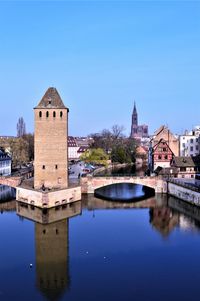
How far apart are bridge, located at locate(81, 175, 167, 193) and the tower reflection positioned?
6274 mm

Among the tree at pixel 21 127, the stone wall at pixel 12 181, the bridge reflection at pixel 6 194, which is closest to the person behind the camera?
the bridge reflection at pixel 6 194

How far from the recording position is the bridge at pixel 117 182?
47.3 metres

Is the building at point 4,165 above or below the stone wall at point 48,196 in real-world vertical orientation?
above

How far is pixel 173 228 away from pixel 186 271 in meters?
9.76

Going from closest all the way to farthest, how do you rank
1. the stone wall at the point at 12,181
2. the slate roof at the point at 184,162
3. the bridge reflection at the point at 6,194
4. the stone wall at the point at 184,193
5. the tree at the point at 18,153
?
the stone wall at the point at 184,193, the bridge reflection at the point at 6,194, the stone wall at the point at 12,181, the slate roof at the point at 184,162, the tree at the point at 18,153

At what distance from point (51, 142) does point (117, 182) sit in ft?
35.4

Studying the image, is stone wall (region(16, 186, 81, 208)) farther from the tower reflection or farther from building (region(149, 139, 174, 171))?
building (region(149, 139, 174, 171))

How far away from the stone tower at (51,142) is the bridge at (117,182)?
274 inches

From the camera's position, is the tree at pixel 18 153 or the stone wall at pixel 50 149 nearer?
the stone wall at pixel 50 149

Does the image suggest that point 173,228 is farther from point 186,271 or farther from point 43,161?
point 43,161

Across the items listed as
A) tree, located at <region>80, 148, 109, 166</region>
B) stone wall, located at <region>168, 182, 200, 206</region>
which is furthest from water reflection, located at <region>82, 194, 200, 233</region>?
tree, located at <region>80, 148, 109, 166</region>

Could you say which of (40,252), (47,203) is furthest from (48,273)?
(47,203)

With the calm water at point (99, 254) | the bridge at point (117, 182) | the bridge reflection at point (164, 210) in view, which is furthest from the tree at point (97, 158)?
the calm water at point (99, 254)

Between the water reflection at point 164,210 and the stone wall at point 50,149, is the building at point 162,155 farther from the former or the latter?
the stone wall at point 50,149
